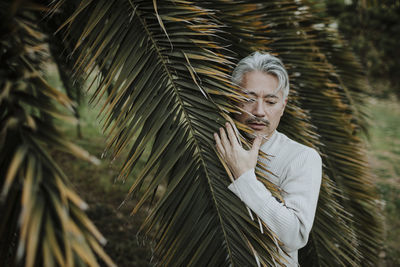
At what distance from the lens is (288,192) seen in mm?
1533

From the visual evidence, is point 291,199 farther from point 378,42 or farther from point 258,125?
point 378,42

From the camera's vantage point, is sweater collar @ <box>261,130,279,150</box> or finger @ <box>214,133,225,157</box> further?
sweater collar @ <box>261,130,279,150</box>

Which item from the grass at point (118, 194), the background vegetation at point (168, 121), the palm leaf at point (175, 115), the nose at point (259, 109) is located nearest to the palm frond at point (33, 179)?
the background vegetation at point (168, 121)

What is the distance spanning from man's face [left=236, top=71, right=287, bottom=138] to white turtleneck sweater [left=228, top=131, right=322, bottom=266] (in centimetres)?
15

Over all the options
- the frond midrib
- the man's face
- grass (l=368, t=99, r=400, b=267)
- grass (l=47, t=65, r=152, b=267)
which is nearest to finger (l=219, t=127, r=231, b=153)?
the frond midrib

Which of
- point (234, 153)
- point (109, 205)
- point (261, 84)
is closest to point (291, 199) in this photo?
point (234, 153)

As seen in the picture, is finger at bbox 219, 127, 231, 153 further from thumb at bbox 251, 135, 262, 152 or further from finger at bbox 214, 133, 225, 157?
thumb at bbox 251, 135, 262, 152

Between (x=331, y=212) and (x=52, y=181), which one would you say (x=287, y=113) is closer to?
(x=331, y=212)

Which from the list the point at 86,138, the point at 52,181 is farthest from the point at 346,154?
the point at 86,138

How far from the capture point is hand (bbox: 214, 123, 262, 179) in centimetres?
137

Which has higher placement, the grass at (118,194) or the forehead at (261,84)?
the forehead at (261,84)

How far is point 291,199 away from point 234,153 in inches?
15.3

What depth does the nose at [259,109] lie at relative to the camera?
5.41 ft

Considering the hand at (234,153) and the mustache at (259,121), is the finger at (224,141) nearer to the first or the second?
the hand at (234,153)
